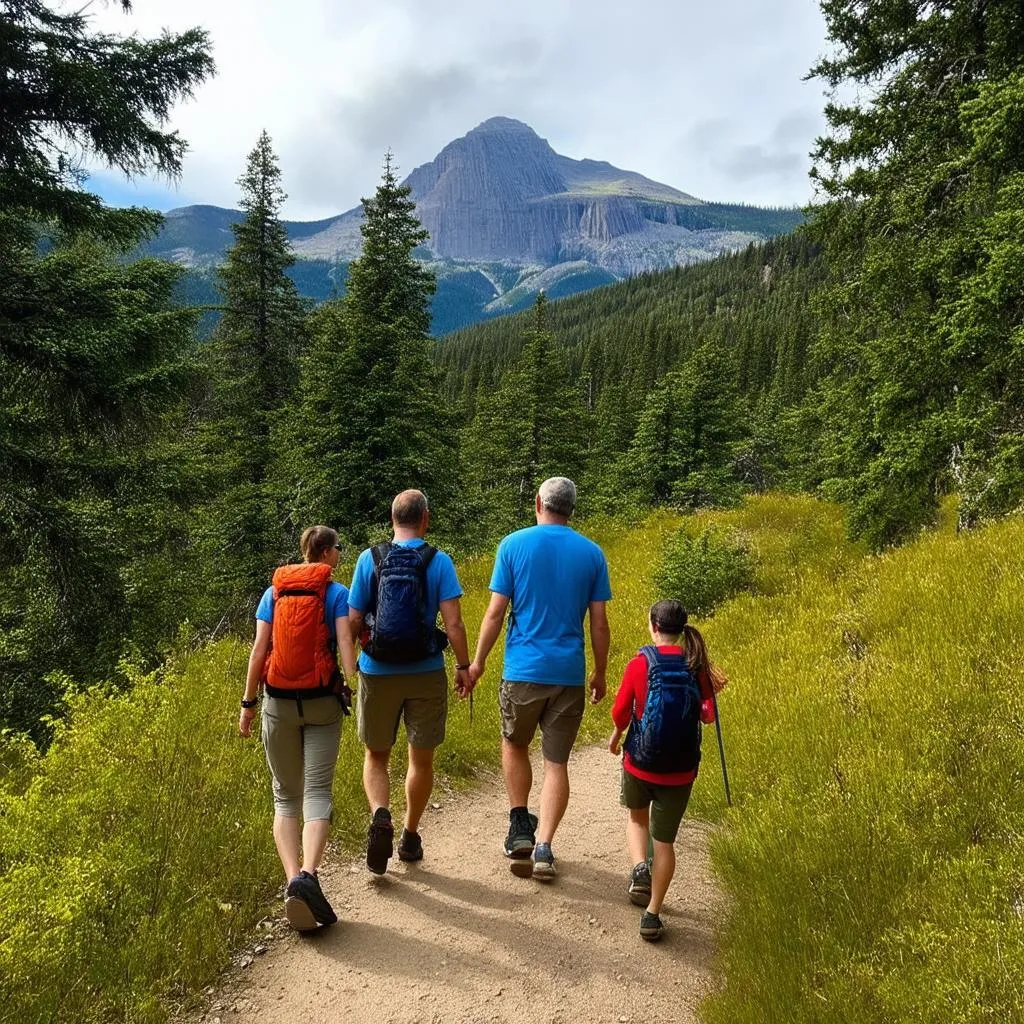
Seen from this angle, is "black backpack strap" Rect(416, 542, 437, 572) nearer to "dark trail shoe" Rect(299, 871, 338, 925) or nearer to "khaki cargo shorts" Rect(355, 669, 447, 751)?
"khaki cargo shorts" Rect(355, 669, 447, 751)

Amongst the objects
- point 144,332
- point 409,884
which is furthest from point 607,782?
point 144,332

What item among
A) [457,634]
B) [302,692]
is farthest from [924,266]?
[302,692]

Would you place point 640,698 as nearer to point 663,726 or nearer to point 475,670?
point 663,726

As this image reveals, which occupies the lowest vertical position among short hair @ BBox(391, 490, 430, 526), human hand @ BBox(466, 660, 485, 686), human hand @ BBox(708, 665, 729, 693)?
human hand @ BBox(466, 660, 485, 686)

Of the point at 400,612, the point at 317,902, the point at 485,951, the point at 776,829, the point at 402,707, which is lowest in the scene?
the point at 485,951

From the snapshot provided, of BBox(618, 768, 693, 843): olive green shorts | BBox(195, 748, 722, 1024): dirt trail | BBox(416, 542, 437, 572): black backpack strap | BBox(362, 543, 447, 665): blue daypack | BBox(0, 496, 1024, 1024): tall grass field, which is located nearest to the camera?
BBox(0, 496, 1024, 1024): tall grass field

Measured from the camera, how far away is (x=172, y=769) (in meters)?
4.77

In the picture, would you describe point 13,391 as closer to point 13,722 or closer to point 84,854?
point 13,722

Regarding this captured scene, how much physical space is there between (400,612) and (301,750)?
1.08 m

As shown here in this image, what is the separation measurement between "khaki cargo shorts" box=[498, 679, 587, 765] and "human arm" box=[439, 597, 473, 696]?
0.30 m

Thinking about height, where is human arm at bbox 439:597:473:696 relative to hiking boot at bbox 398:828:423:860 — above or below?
above

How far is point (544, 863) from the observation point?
4.51 m

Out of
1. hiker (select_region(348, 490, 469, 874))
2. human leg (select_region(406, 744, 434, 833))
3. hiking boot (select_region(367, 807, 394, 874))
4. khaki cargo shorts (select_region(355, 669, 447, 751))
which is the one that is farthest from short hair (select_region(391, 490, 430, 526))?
hiking boot (select_region(367, 807, 394, 874))

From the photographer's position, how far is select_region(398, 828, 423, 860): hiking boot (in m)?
4.73
